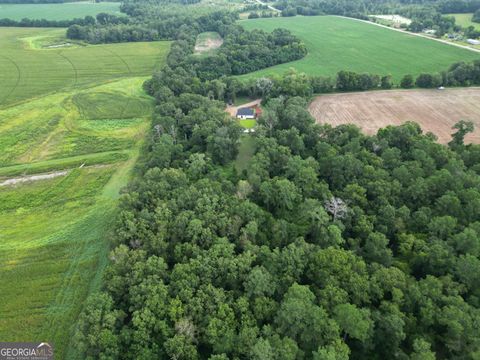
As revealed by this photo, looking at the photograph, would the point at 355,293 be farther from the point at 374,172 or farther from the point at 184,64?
the point at 184,64

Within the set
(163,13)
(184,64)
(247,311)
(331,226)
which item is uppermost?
(163,13)

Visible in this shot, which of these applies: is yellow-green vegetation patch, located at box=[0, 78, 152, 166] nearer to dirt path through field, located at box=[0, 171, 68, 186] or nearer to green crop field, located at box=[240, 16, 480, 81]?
dirt path through field, located at box=[0, 171, 68, 186]

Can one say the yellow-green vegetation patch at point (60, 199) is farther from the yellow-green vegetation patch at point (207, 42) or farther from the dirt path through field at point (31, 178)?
the yellow-green vegetation patch at point (207, 42)

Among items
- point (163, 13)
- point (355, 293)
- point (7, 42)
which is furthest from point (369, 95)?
point (7, 42)

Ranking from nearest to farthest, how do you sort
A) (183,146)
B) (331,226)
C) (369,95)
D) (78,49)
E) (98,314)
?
(98,314)
(331,226)
(183,146)
(369,95)
(78,49)

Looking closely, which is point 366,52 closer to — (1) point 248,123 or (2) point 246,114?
(2) point 246,114

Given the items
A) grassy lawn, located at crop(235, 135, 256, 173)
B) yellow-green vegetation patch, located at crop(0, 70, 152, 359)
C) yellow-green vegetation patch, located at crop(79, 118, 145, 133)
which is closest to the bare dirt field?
grassy lawn, located at crop(235, 135, 256, 173)

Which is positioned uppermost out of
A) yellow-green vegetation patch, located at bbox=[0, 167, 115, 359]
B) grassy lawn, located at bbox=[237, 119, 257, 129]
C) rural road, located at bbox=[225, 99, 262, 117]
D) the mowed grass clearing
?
the mowed grass clearing
